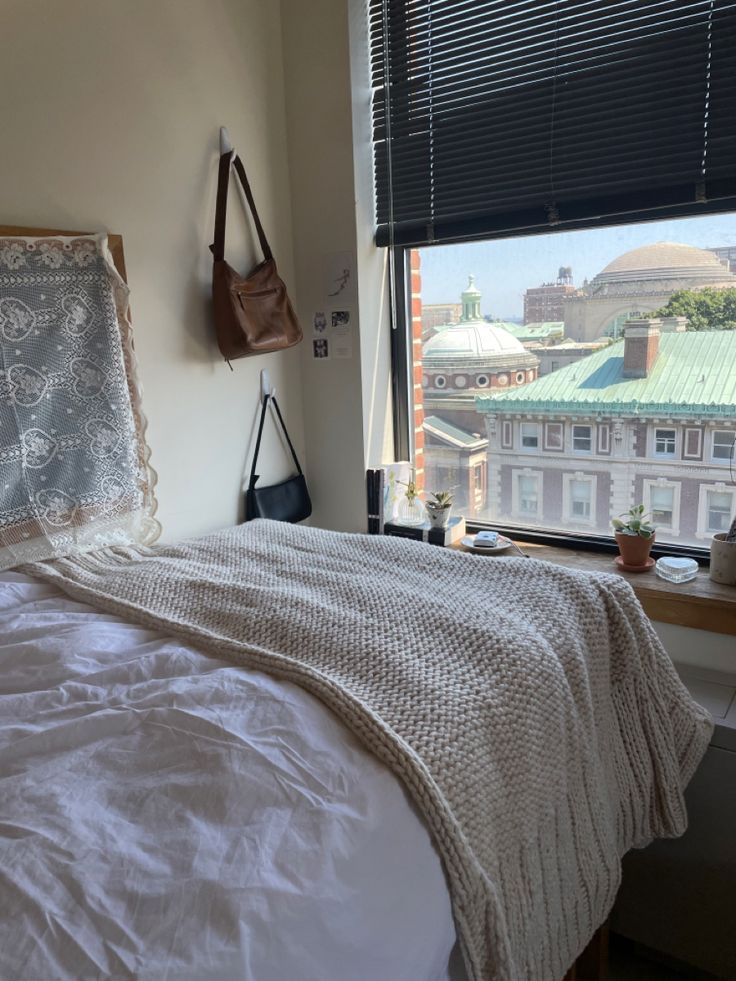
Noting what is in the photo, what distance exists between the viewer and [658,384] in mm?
1954

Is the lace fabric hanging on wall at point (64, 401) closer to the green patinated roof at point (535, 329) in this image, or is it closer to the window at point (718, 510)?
the green patinated roof at point (535, 329)

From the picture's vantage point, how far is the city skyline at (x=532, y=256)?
185 cm

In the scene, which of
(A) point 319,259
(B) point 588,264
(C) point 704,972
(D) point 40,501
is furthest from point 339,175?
(C) point 704,972

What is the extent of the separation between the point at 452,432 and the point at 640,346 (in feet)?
2.10

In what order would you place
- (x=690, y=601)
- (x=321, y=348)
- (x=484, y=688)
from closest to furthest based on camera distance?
(x=484, y=688)
(x=690, y=601)
(x=321, y=348)

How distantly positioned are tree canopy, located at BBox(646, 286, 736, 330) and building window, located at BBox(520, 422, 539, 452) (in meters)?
0.47

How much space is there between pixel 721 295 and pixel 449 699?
1.41 meters

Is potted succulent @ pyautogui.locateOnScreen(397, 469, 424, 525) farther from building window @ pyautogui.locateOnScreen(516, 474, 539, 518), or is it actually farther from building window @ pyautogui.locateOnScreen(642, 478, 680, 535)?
building window @ pyautogui.locateOnScreen(642, 478, 680, 535)

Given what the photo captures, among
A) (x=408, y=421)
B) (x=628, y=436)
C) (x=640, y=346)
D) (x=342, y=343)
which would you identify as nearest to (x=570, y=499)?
(x=628, y=436)

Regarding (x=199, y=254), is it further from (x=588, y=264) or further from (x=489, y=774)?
(x=489, y=774)

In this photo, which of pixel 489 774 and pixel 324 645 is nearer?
pixel 489 774

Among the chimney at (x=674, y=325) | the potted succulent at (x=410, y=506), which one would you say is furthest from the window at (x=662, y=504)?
the potted succulent at (x=410, y=506)

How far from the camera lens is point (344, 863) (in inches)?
30.0

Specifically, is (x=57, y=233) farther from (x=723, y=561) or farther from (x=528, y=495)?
(x=723, y=561)
